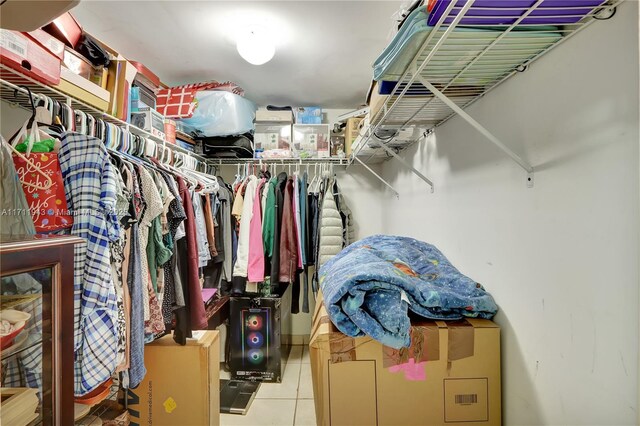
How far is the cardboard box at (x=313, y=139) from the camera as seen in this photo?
2.63 m

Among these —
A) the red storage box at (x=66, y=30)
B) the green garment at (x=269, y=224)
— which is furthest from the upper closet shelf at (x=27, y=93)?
the green garment at (x=269, y=224)

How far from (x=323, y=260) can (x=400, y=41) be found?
1759 mm

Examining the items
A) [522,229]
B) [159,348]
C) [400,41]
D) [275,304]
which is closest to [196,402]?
[159,348]

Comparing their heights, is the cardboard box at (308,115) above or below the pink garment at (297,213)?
above

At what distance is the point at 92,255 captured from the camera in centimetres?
97

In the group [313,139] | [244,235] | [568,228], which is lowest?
[244,235]

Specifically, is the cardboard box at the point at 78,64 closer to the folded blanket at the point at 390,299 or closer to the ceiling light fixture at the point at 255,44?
the ceiling light fixture at the point at 255,44

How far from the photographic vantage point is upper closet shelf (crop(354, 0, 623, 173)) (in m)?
0.62

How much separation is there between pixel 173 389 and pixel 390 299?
1316mm

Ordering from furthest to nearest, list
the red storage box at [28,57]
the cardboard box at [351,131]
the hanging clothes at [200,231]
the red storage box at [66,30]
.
Answer: 1. the cardboard box at [351,131]
2. the hanging clothes at [200,231]
3. the red storage box at [66,30]
4. the red storage box at [28,57]

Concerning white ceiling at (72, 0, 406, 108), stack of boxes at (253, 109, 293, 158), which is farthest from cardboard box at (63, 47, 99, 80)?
stack of boxes at (253, 109, 293, 158)

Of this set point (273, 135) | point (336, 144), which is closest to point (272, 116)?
point (273, 135)

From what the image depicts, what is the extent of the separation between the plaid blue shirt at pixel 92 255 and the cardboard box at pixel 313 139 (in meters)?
1.75

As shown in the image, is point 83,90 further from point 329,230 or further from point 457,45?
point 329,230
